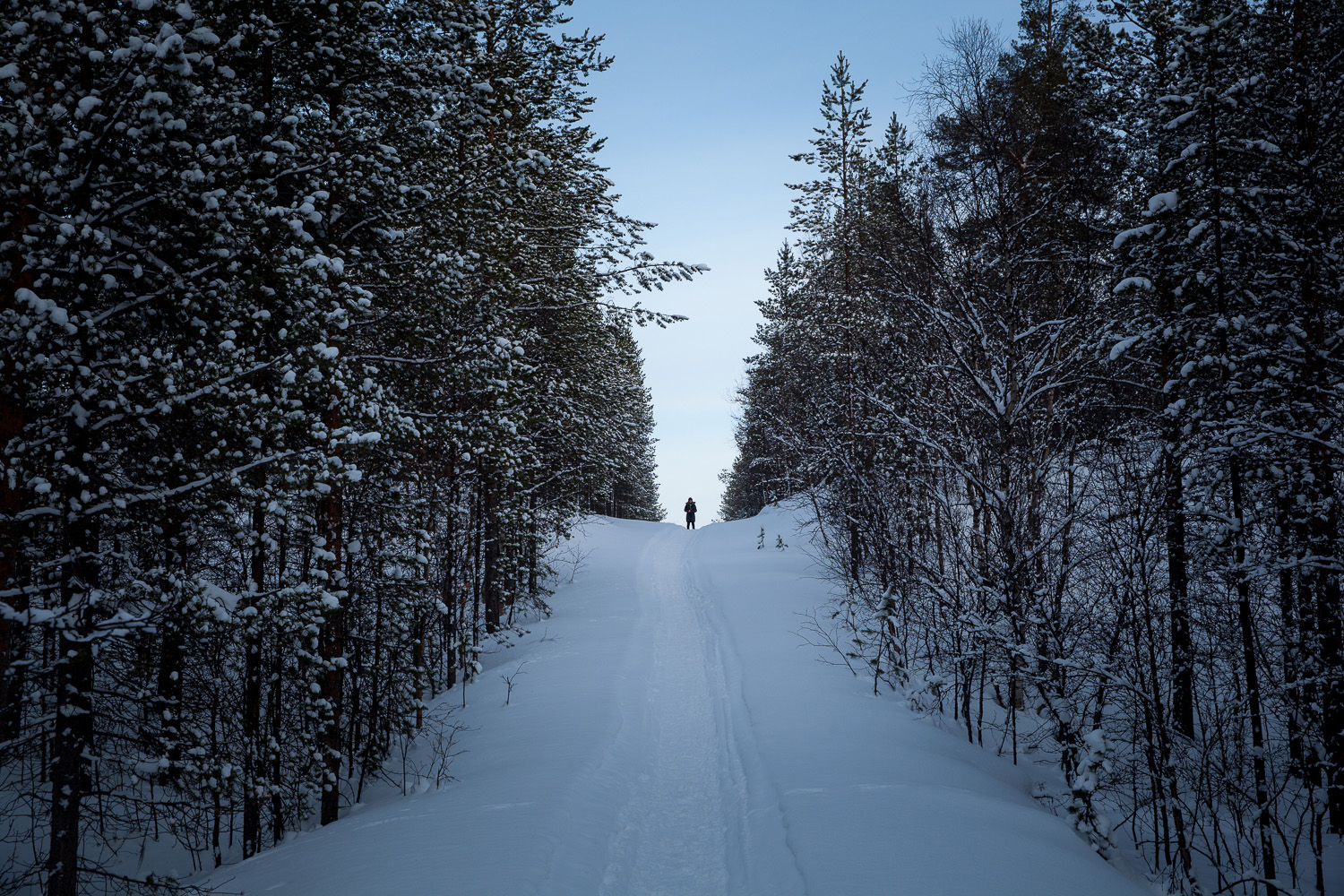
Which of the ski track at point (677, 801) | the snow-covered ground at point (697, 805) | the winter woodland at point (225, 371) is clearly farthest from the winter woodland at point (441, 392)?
the ski track at point (677, 801)

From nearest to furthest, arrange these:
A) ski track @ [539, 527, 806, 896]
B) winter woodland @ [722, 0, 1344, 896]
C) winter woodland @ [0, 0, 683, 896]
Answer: winter woodland @ [0, 0, 683, 896], ski track @ [539, 527, 806, 896], winter woodland @ [722, 0, 1344, 896]

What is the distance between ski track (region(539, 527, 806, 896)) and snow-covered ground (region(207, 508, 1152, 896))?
25 mm

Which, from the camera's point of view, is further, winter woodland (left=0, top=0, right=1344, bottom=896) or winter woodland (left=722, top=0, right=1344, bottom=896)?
winter woodland (left=722, top=0, right=1344, bottom=896)

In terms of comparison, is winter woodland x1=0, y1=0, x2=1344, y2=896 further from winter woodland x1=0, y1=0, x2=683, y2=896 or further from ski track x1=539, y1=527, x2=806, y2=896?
ski track x1=539, y1=527, x2=806, y2=896

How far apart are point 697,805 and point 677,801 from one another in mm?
238

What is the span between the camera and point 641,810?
7.56m

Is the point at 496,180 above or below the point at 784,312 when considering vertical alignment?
below

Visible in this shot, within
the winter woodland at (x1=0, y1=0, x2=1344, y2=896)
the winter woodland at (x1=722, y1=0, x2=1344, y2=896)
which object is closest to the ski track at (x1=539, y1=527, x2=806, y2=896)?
the winter woodland at (x1=0, y1=0, x2=1344, y2=896)

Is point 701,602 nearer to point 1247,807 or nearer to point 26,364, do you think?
point 1247,807

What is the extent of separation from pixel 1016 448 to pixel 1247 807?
215 inches

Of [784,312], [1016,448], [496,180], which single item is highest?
[784,312]

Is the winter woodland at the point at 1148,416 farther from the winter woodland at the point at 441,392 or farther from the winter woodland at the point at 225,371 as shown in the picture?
the winter woodland at the point at 225,371

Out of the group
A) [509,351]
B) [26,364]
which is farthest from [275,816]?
[509,351]

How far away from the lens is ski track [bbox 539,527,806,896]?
6094 millimetres
